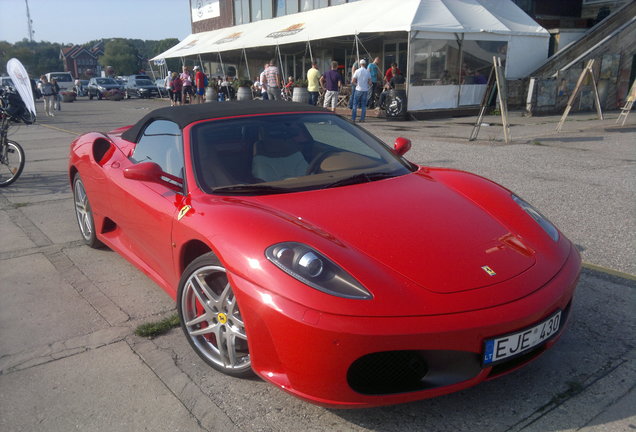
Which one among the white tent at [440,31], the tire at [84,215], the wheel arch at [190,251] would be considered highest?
the white tent at [440,31]

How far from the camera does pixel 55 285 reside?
12.9ft

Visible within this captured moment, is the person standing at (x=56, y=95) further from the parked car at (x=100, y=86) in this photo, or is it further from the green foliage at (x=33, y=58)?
the green foliage at (x=33, y=58)

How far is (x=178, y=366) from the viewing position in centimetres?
279

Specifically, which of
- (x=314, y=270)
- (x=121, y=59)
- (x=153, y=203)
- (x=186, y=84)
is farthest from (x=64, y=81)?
(x=121, y=59)

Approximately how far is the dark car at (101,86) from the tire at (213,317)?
3631 centimetres

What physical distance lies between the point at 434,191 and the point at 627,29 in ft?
62.9

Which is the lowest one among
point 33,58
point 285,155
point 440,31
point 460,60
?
point 285,155

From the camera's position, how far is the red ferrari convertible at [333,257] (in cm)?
211

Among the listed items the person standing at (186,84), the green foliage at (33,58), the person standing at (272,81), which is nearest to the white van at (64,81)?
the person standing at (186,84)

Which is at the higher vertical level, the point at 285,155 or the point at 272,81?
the point at 272,81

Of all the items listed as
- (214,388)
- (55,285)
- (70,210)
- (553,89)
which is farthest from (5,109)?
(553,89)

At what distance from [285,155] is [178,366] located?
1.44 meters

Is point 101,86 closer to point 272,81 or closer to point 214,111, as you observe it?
point 272,81

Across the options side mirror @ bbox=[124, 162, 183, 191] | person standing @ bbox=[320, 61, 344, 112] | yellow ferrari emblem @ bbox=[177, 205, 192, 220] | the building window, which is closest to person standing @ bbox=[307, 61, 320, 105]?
person standing @ bbox=[320, 61, 344, 112]
